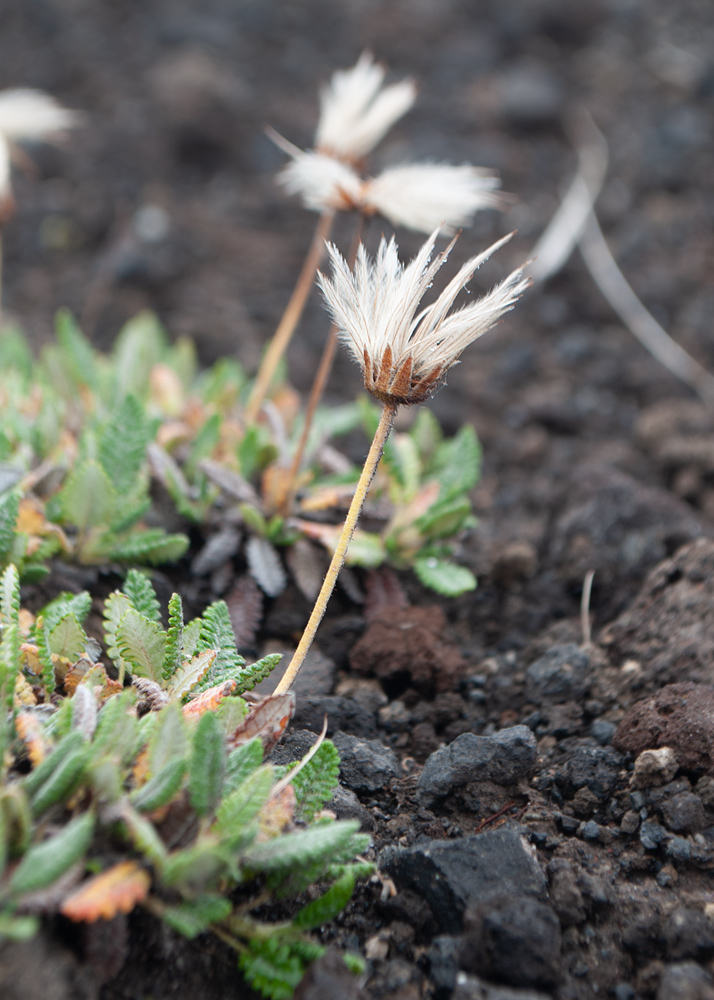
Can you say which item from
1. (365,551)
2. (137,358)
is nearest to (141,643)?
(365,551)

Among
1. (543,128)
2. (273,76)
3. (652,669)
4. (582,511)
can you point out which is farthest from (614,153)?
(652,669)

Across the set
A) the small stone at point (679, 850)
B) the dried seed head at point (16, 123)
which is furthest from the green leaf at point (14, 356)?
the small stone at point (679, 850)

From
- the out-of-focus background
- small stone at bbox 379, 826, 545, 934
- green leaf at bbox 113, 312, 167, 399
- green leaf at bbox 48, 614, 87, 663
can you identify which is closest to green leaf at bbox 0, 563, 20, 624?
green leaf at bbox 48, 614, 87, 663

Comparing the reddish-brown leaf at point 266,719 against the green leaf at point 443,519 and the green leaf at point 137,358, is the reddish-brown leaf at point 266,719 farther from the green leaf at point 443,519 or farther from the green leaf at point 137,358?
the green leaf at point 137,358

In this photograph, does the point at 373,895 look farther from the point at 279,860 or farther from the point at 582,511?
the point at 582,511

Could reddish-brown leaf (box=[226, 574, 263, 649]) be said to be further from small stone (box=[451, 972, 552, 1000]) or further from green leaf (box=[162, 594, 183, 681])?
small stone (box=[451, 972, 552, 1000])
